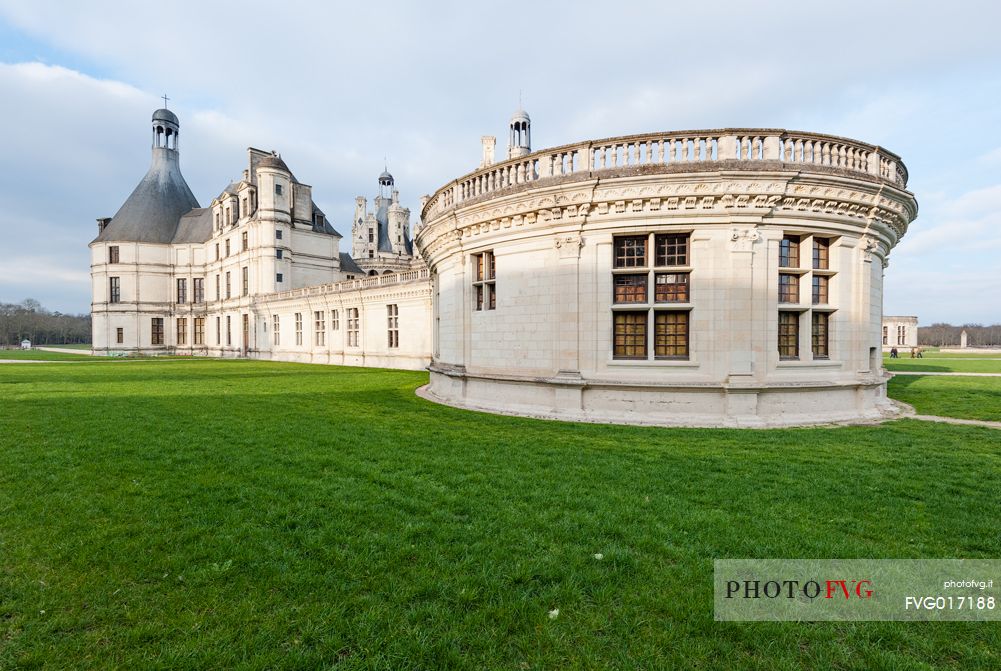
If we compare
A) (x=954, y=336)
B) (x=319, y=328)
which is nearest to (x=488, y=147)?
(x=319, y=328)

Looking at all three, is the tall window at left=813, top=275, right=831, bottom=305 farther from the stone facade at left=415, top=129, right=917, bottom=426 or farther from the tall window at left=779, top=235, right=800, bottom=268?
the tall window at left=779, top=235, right=800, bottom=268

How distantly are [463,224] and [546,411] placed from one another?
20.6ft

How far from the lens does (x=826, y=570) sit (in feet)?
Result: 13.7

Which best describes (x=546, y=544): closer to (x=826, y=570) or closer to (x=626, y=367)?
(x=826, y=570)

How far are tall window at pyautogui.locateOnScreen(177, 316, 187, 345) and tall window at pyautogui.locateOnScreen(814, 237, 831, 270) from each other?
60.3m

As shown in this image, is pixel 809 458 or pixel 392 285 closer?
pixel 809 458

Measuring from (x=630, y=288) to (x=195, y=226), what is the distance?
56.4 metres

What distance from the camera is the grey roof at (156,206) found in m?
50.4

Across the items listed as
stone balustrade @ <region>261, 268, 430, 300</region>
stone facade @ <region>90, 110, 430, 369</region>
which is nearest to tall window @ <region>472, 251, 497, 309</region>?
stone balustrade @ <region>261, 268, 430, 300</region>

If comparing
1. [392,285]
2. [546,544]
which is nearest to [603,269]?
[546,544]

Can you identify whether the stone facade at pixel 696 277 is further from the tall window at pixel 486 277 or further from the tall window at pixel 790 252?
the tall window at pixel 486 277

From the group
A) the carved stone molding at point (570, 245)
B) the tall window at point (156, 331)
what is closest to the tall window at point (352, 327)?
the carved stone molding at point (570, 245)

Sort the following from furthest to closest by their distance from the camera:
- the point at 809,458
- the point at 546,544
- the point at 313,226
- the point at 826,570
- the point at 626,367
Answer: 1. the point at 313,226
2. the point at 626,367
3. the point at 809,458
4. the point at 546,544
5. the point at 826,570

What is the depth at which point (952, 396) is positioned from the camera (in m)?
16.1
